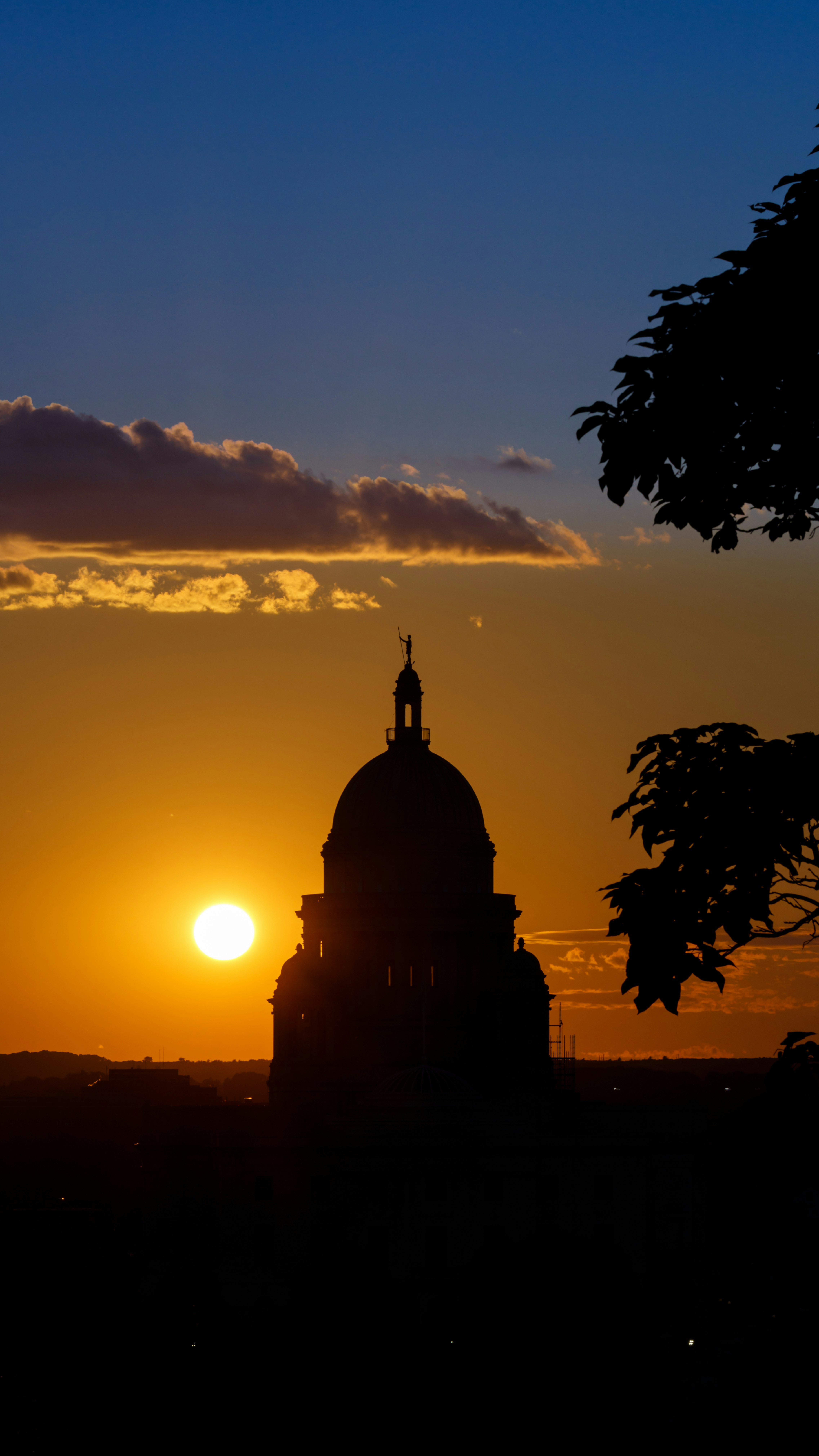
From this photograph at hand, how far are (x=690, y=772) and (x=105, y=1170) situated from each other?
158 meters

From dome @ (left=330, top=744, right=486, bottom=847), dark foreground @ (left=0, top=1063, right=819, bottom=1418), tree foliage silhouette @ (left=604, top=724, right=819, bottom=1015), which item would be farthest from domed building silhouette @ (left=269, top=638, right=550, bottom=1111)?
tree foliage silhouette @ (left=604, top=724, right=819, bottom=1015)

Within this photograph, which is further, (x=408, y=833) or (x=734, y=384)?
(x=408, y=833)

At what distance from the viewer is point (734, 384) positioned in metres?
20.3

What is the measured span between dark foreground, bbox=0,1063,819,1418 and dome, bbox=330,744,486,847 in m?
19.0

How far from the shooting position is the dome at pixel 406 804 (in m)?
116

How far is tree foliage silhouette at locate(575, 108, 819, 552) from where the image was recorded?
20.1m

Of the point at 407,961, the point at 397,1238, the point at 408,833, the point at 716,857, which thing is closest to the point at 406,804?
the point at 408,833

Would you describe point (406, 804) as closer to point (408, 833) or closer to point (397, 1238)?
point (408, 833)

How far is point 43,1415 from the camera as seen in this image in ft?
200

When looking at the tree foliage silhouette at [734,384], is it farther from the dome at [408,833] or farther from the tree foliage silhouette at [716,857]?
the dome at [408,833]

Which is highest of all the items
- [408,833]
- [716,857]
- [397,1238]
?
[408,833]

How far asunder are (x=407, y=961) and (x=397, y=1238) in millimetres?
24140

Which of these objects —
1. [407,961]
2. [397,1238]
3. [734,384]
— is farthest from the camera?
[407,961]

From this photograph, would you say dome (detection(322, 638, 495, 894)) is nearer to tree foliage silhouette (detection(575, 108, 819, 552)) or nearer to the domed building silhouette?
the domed building silhouette
